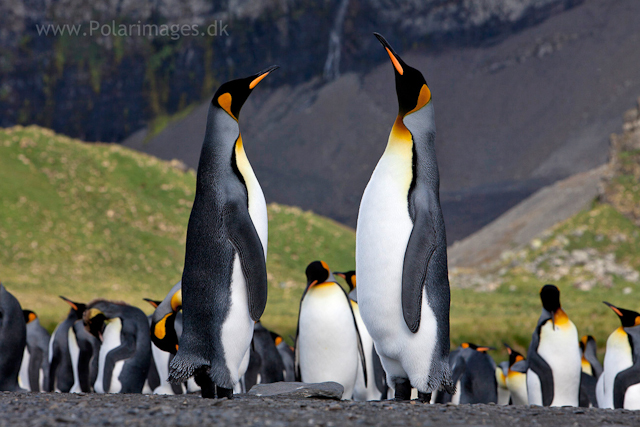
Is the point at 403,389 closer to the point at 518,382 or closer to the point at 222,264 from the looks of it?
the point at 222,264

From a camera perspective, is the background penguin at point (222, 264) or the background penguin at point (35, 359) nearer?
the background penguin at point (222, 264)

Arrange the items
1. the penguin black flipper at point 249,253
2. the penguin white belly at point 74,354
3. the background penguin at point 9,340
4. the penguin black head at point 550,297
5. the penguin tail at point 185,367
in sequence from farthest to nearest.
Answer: the penguin white belly at point 74,354 → the penguin black head at point 550,297 → the background penguin at point 9,340 → the penguin black flipper at point 249,253 → the penguin tail at point 185,367

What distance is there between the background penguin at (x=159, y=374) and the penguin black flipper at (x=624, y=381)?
448cm

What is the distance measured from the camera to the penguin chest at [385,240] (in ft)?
13.0

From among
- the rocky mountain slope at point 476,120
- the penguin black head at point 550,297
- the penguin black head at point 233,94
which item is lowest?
the penguin black head at point 550,297

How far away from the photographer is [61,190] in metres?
23.2

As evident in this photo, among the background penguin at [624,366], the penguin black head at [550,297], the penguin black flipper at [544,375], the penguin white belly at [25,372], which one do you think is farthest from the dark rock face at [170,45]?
the background penguin at [624,366]

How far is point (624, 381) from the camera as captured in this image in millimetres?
6039

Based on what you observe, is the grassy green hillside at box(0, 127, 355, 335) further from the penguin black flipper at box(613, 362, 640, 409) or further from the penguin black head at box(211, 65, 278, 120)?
the penguin black head at box(211, 65, 278, 120)

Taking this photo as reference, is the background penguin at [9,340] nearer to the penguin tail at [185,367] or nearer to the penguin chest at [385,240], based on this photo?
the penguin tail at [185,367]

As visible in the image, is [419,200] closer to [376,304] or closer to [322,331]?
[376,304]

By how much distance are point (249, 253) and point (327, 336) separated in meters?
2.28

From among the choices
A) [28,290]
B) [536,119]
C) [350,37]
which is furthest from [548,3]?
[28,290]

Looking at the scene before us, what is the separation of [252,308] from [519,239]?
84.3 ft
